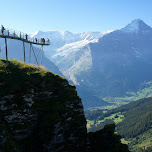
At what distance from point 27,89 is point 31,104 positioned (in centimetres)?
261

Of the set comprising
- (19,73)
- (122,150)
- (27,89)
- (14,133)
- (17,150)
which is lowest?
(122,150)

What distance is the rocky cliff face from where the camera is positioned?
2503cm

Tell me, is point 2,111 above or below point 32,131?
above

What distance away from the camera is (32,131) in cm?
2733

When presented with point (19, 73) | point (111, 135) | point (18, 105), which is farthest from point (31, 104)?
point (111, 135)

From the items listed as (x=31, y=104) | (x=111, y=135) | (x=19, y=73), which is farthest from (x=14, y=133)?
(x=111, y=135)

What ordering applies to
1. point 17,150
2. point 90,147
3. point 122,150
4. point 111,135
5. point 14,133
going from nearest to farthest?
1. point 17,150
2. point 14,133
3. point 90,147
4. point 122,150
5. point 111,135

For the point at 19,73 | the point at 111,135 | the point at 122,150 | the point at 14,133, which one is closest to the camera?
the point at 14,133

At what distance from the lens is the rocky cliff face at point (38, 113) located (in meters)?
25.0

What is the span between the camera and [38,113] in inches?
1112

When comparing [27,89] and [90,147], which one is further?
[90,147]

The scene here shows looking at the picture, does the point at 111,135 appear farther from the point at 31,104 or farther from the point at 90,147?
the point at 31,104

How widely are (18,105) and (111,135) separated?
78.8ft

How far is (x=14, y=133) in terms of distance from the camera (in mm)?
25141
